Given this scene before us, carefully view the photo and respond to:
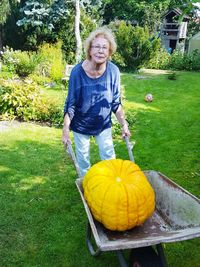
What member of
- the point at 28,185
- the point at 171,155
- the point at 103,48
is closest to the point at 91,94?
the point at 103,48

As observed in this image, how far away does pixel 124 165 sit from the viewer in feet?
9.50

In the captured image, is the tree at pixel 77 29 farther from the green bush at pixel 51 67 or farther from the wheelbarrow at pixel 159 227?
the wheelbarrow at pixel 159 227

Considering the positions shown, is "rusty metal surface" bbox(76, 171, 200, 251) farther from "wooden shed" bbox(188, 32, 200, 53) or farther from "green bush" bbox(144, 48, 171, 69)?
"wooden shed" bbox(188, 32, 200, 53)

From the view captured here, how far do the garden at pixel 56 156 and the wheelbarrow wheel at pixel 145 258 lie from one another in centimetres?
74

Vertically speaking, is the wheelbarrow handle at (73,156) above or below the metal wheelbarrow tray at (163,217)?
above

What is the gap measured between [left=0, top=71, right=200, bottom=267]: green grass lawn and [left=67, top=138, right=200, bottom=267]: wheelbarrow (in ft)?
1.79

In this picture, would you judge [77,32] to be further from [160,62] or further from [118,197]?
[118,197]

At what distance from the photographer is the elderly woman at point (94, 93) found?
332 centimetres

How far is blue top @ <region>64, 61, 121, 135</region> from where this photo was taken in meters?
3.38

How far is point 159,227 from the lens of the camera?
2.93 m

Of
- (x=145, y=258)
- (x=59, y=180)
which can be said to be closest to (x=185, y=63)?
(x=59, y=180)

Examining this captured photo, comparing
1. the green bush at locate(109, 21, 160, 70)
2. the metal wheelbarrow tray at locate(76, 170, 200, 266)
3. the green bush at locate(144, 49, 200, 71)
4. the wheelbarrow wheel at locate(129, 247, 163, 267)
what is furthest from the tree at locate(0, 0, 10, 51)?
the wheelbarrow wheel at locate(129, 247, 163, 267)

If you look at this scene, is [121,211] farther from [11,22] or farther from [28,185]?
[11,22]

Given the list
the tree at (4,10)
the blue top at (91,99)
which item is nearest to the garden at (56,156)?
the blue top at (91,99)
